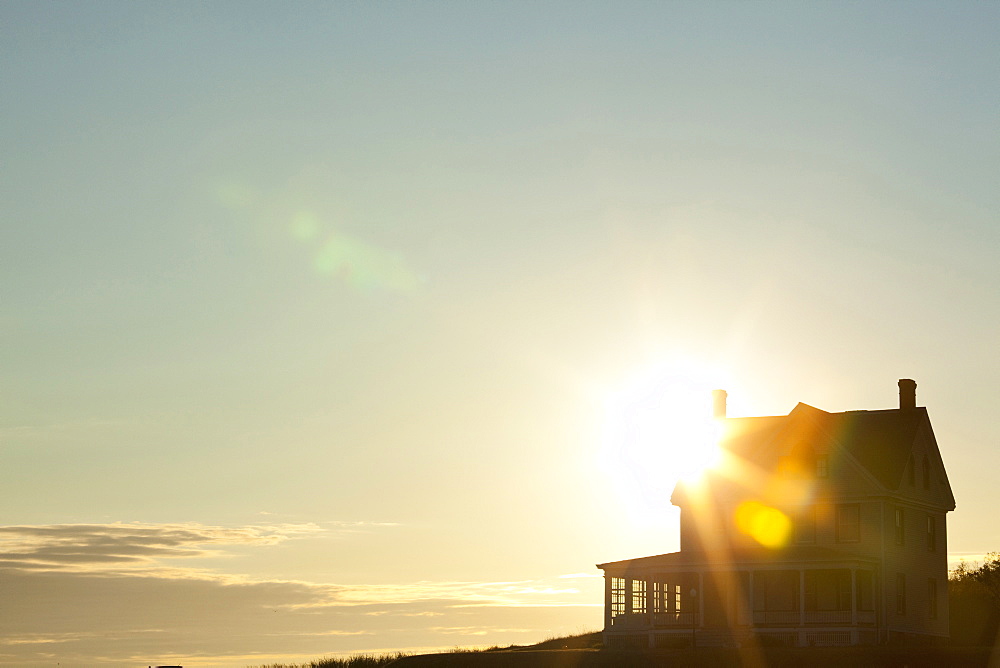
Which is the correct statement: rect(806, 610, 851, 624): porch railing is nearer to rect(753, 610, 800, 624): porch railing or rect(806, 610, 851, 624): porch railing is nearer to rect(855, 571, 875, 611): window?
rect(753, 610, 800, 624): porch railing

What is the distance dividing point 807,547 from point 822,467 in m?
4.34

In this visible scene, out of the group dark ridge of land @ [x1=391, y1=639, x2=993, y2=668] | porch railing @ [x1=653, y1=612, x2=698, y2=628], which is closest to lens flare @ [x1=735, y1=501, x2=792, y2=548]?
porch railing @ [x1=653, y1=612, x2=698, y2=628]

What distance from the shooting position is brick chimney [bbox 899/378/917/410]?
59.6m

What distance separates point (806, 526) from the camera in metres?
56.2

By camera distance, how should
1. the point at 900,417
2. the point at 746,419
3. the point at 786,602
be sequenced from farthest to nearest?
the point at 746,419 → the point at 900,417 → the point at 786,602

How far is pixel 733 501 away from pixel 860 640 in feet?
32.4

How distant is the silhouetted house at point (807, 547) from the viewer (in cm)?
5281

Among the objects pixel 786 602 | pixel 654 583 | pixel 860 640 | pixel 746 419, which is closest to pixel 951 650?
pixel 860 640

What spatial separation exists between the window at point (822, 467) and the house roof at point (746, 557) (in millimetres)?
3572

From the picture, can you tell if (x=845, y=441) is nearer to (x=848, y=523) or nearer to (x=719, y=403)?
(x=848, y=523)

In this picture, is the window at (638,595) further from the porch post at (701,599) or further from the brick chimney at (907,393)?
the brick chimney at (907,393)

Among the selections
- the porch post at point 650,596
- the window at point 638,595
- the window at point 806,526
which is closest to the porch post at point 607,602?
the window at point 638,595

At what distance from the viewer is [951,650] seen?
46.5 meters

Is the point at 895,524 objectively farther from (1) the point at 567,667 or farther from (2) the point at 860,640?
(1) the point at 567,667
